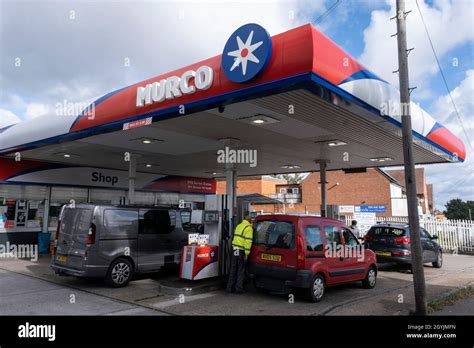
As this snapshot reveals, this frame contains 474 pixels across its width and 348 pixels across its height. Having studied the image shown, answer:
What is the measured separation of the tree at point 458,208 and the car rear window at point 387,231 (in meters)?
78.9

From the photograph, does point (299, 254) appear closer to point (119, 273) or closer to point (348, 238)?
point (348, 238)

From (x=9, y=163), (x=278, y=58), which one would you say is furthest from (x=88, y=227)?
(x=9, y=163)

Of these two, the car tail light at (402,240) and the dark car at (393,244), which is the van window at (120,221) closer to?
the dark car at (393,244)

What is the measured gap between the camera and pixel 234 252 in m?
8.62

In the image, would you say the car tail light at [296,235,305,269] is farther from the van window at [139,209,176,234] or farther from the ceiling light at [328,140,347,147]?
the van window at [139,209,176,234]

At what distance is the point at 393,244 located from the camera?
504 inches

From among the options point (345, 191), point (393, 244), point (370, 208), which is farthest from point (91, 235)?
point (345, 191)

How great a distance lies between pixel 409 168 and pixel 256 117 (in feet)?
10.2

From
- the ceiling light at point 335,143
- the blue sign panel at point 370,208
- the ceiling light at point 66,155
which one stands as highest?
the ceiling light at point 66,155

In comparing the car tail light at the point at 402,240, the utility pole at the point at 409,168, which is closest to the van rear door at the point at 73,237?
the utility pole at the point at 409,168

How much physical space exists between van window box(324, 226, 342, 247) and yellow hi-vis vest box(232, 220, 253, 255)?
5.37 ft

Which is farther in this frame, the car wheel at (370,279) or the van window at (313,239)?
the car wheel at (370,279)

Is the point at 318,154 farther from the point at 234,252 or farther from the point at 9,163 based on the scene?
the point at 9,163

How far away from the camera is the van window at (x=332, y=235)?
8516 millimetres
